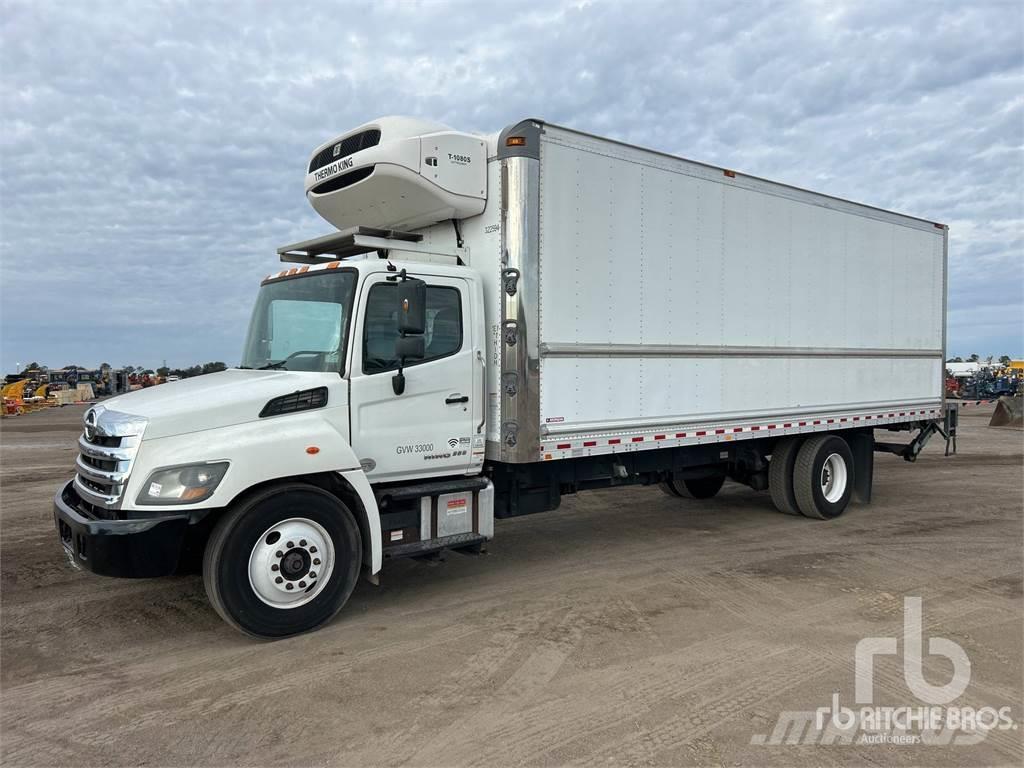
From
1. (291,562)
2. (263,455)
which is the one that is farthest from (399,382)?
(291,562)

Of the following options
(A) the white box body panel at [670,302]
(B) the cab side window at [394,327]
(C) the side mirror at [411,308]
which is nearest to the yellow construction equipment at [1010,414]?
(A) the white box body panel at [670,302]

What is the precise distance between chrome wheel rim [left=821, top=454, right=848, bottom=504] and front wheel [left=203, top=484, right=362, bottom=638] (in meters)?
6.62

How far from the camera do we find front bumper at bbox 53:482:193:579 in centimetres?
446

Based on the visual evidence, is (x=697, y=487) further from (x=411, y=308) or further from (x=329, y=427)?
(x=329, y=427)

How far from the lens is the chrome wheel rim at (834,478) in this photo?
9.27m

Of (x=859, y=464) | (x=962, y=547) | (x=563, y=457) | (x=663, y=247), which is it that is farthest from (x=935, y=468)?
(x=563, y=457)

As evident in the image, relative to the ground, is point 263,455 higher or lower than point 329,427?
lower

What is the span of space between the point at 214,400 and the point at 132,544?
3.44ft

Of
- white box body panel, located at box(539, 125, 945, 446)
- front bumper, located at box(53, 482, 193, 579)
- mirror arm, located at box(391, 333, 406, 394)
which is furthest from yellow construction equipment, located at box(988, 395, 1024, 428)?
front bumper, located at box(53, 482, 193, 579)

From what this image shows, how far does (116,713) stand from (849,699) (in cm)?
415

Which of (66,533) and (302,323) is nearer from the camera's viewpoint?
(66,533)

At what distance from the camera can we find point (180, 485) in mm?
4562

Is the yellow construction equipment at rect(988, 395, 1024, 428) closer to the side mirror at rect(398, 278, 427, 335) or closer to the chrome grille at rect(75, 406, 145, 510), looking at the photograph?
the side mirror at rect(398, 278, 427, 335)

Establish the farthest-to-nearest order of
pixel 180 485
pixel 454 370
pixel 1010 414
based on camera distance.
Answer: pixel 1010 414 → pixel 454 370 → pixel 180 485
